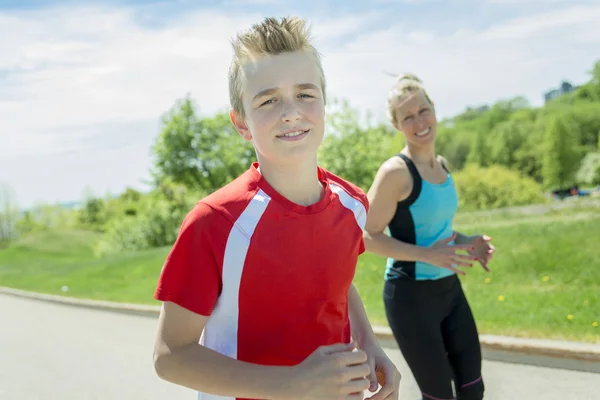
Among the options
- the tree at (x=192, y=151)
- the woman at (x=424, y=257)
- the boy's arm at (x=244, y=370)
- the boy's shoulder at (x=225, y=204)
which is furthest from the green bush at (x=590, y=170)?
the boy's arm at (x=244, y=370)

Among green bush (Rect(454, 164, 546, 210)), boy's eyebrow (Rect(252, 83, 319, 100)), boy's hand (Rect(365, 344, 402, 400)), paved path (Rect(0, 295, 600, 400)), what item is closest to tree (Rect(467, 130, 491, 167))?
green bush (Rect(454, 164, 546, 210))

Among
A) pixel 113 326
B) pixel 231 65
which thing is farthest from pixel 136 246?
pixel 231 65

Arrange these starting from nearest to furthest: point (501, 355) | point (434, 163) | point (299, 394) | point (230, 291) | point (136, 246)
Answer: point (299, 394) < point (230, 291) < point (434, 163) < point (501, 355) < point (136, 246)

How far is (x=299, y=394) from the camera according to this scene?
4.69 feet

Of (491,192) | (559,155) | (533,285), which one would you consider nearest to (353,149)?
(491,192)

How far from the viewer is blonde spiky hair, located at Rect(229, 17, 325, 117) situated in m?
1.63

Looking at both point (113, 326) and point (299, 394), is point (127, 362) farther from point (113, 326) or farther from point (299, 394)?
point (299, 394)

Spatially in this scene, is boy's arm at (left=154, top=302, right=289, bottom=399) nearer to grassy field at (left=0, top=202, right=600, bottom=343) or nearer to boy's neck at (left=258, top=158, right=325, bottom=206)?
boy's neck at (left=258, top=158, right=325, bottom=206)

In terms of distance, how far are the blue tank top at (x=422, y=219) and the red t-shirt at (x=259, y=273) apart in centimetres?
177

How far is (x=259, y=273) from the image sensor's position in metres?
1.58

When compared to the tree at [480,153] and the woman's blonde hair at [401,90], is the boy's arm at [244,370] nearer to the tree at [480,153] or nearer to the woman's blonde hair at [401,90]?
the woman's blonde hair at [401,90]

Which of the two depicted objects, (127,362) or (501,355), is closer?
(501,355)

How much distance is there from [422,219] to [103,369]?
205 inches

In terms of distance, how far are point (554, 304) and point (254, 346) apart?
21.2 ft
